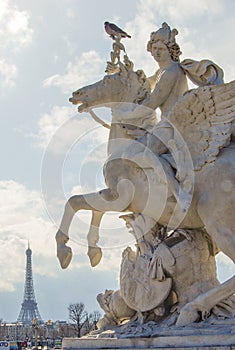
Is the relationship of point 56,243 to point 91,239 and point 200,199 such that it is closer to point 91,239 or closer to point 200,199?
point 91,239

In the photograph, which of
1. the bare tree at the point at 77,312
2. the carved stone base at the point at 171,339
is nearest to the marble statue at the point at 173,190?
the carved stone base at the point at 171,339

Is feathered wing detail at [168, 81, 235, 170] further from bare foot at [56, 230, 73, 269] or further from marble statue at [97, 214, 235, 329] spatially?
bare foot at [56, 230, 73, 269]

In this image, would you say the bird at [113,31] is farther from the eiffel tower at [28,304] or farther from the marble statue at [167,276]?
the eiffel tower at [28,304]

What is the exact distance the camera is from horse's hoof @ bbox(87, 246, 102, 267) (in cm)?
725

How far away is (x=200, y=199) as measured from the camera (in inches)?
250

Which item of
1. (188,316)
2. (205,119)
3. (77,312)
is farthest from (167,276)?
(77,312)

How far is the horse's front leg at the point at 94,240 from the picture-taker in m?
7.24

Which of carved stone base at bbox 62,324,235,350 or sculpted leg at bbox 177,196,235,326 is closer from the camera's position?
carved stone base at bbox 62,324,235,350

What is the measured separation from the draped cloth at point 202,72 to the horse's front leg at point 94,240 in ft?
7.31

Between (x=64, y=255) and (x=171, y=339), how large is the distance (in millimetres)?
1794

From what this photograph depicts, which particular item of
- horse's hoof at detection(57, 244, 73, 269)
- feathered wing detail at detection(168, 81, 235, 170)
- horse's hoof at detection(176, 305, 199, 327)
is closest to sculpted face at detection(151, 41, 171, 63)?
feathered wing detail at detection(168, 81, 235, 170)

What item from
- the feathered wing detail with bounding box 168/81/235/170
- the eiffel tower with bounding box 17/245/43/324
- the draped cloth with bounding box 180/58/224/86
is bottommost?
the feathered wing detail with bounding box 168/81/235/170

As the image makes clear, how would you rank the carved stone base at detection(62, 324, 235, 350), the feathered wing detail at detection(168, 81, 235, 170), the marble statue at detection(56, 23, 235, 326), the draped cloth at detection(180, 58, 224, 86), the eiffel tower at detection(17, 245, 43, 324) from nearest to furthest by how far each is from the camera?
1. the carved stone base at detection(62, 324, 235, 350)
2. the marble statue at detection(56, 23, 235, 326)
3. the feathered wing detail at detection(168, 81, 235, 170)
4. the draped cloth at detection(180, 58, 224, 86)
5. the eiffel tower at detection(17, 245, 43, 324)

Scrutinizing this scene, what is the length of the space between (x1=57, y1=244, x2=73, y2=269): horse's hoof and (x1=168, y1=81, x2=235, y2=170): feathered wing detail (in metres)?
1.95
